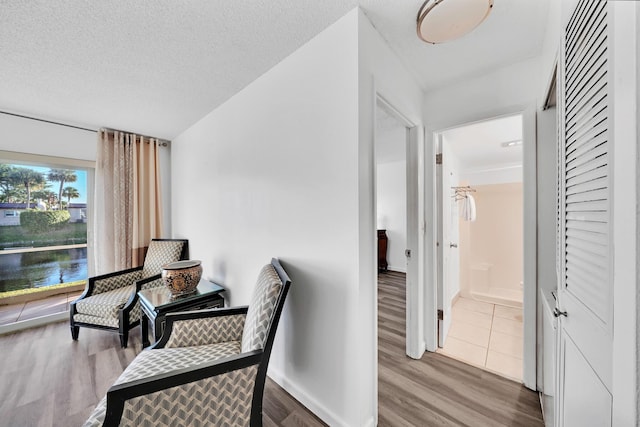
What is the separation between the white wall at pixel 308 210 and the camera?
1.31 m

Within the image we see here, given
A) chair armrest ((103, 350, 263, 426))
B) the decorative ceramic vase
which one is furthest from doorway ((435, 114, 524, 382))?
the decorative ceramic vase

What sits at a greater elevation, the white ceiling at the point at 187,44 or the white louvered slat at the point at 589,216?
the white ceiling at the point at 187,44

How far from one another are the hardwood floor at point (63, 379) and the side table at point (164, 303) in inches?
15.6

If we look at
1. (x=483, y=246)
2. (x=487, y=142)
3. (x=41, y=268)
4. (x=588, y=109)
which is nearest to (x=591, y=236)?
(x=588, y=109)

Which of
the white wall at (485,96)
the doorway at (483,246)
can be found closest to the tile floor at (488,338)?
the doorway at (483,246)

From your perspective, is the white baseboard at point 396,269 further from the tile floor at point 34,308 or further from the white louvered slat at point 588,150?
the tile floor at point 34,308

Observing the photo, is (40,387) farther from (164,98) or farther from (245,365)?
(164,98)

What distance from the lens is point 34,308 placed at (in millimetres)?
2760

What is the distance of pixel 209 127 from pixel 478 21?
8.28ft

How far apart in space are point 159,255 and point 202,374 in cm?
242

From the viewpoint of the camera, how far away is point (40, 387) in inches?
67.1

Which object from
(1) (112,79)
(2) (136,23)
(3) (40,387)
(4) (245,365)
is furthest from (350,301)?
(1) (112,79)

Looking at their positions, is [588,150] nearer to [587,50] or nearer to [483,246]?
[587,50]

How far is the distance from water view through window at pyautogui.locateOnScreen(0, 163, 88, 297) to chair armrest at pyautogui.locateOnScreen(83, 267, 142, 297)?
32.7 inches
